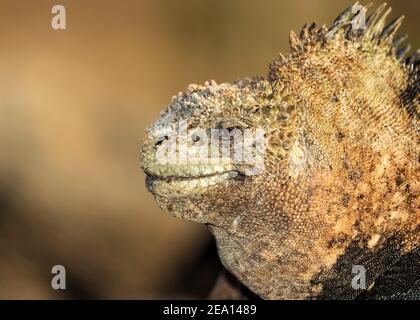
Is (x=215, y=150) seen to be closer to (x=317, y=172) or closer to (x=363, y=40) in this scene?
(x=317, y=172)

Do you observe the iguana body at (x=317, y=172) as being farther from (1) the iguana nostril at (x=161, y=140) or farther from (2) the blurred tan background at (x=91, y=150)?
(2) the blurred tan background at (x=91, y=150)

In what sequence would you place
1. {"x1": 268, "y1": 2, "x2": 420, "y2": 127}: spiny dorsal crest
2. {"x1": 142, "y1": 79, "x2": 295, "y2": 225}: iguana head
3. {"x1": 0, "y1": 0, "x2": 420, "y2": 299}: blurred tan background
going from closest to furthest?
1. {"x1": 142, "y1": 79, "x2": 295, "y2": 225}: iguana head
2. {"x1": 268, "y1": 2, "x2": 420, "y2": 127}: spiny dorsal crest
3. {"x1": 0, "y1": 0, "x2": 420, "y2": 299}: blurred tan background

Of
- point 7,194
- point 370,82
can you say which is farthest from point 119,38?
point 370,82

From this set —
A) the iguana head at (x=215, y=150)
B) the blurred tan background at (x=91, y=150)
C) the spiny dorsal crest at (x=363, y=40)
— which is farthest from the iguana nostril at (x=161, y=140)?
the blurred tan background at (x=91, y=150)

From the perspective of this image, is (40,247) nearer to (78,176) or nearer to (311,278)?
(78,176)

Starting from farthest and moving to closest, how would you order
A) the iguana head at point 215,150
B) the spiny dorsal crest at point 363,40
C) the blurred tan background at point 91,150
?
1. the blurred tan background at point 91,150
2. the spiny dorsal crest at point 363,40
3. the iguana head at point 215,150

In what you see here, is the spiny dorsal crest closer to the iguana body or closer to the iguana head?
the iguana body

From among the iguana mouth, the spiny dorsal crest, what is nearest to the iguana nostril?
the iguana mouth

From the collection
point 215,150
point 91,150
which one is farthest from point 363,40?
point 91,150
